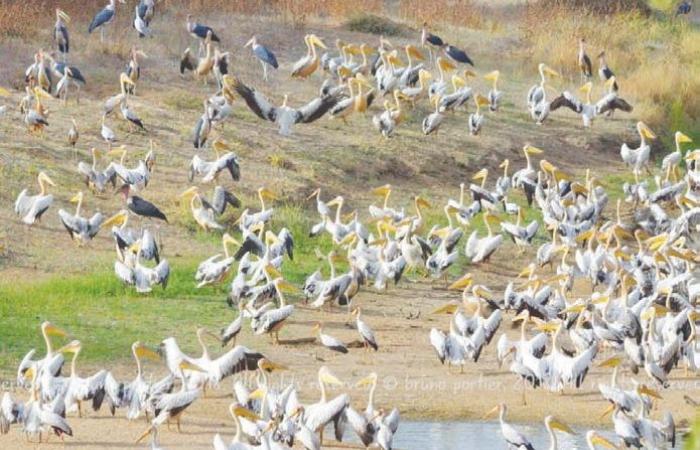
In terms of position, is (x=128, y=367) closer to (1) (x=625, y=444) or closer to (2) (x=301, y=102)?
(1) (x=625, y=444)

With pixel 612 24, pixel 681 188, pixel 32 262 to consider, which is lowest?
pixel 612 24

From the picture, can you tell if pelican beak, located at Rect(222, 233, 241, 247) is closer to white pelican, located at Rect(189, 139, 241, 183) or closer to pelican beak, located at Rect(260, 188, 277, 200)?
pelican beak, located at Rect(260, 188, 277, 200)

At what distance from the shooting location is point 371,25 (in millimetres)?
25422

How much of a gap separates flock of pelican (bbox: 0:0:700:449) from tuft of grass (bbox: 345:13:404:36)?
50.9 inches

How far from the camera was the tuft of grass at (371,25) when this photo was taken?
2543 centimetres

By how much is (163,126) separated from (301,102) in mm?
2629

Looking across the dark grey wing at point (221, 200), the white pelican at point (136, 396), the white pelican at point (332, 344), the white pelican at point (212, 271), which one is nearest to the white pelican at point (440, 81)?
the dark grey wing at point (221, 200)

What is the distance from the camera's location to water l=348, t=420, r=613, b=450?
426 inches

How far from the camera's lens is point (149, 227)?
1636 cm

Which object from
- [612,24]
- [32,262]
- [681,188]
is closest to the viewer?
[32,262]

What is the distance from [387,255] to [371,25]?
1061cm

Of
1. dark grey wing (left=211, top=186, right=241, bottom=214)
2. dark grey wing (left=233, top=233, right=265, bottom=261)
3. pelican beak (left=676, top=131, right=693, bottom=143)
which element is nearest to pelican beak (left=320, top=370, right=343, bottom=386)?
dark grey wing (left=233, top=233, right=265, bottom=261)

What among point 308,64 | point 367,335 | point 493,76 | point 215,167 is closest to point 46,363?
point 367,335

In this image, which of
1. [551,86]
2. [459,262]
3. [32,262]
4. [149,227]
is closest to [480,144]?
[551,86]
